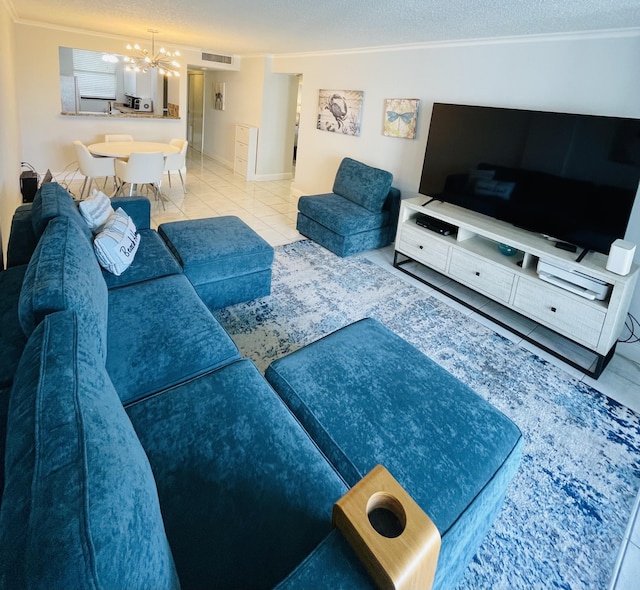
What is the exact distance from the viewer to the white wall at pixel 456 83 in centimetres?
280

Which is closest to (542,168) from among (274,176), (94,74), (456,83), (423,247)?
(423,247)

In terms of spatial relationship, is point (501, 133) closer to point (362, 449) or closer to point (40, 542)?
point (362, 449)

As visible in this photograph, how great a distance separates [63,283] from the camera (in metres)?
1.44

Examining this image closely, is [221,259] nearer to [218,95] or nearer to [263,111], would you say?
[263,111]

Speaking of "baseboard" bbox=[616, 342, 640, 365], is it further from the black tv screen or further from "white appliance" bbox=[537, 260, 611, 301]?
the black tv screen

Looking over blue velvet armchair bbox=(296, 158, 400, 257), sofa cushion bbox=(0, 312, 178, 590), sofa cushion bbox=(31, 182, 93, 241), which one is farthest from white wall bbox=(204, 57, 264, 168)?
sofa cushion bbox=(0, 312, 178, 590)

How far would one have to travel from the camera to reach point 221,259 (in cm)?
286

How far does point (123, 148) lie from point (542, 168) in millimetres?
5276

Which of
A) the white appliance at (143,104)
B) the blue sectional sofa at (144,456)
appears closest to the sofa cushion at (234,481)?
the blue sectional sofa at (144,456)

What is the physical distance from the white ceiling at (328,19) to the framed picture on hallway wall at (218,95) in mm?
2638

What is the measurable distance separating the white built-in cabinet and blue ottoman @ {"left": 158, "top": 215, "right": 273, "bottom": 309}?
Answer: 4.35 metres

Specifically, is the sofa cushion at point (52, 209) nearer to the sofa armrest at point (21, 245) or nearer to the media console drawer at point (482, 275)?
the sofa armrest at point (21, 245)

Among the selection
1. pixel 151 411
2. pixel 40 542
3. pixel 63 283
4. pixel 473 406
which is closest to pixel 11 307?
pixel 63 283

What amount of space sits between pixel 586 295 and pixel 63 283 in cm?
295
